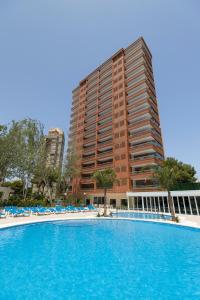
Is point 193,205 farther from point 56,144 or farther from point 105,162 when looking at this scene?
point 56,144

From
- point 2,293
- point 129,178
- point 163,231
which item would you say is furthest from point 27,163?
point 2,293

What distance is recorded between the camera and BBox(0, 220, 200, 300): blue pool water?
20.8ft

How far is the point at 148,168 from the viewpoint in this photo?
38594 mm

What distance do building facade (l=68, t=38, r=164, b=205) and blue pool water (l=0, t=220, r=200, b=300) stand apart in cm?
2630

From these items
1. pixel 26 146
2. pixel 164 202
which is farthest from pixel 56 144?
pixel 164 202

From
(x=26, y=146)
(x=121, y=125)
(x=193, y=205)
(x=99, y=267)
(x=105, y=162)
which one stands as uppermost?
(x=121, y=125)

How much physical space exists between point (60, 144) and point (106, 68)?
44192 mm

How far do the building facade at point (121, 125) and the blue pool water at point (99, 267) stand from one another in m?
26.3

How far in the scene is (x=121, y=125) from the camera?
47375mm

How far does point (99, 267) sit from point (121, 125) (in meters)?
41.4

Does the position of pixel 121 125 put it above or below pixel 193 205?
above

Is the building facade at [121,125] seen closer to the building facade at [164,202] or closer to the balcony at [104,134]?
the balcony at [104,134]

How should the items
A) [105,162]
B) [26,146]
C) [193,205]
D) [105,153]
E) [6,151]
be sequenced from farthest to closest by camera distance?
[105,162] → [105,153] → [26,146] → [6,151] → [193,205]

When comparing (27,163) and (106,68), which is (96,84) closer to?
(106,68)
